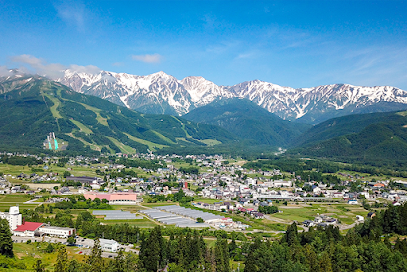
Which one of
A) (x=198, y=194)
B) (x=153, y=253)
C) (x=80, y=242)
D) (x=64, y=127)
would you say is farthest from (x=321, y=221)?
(x=64, y=127)

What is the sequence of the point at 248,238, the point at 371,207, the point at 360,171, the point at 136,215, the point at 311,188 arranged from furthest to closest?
the point at 360,171 → the point at 311,188 → the point at 371,207 → the point at 136,215 → the point at 248,238

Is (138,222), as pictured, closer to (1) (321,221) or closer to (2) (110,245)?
(2) (110,245)

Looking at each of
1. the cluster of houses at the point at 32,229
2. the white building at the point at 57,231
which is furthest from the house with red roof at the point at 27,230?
the white building at the point at 57,231

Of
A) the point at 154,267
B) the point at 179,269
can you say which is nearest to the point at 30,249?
the point at 154,267

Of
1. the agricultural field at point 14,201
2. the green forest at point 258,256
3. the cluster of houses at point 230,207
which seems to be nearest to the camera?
the green forest at point 258,256

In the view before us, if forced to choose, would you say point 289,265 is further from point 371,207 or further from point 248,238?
point 371,207

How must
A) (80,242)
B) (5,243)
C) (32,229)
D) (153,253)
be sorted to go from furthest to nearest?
(32,229) < (80,242) < (5,243) < (153,253)

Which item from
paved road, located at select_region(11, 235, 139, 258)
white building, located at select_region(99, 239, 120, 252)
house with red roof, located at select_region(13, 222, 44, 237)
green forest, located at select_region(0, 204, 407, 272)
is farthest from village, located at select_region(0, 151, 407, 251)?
green forest, located at select_region(0, 204, 407, 272)

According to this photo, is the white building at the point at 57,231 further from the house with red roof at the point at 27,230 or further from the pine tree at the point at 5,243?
the pine tree at the point at 5,243
